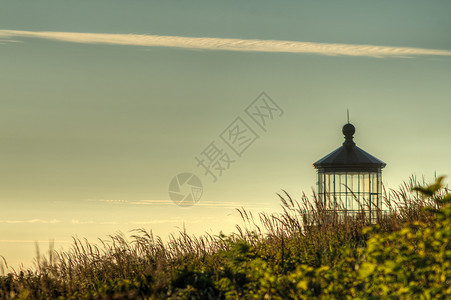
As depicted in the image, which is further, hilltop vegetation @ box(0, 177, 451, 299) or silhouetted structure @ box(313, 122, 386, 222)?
silhouetted structure @ box(313, 122, 386, 222)

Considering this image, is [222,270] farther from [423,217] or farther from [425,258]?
[423,217]

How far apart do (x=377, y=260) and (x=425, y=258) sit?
680 mm

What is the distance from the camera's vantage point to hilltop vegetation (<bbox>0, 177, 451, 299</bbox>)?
5.96m

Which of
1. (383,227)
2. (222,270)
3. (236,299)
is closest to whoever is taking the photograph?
(236,299)

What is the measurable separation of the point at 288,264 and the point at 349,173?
7079 millimetres

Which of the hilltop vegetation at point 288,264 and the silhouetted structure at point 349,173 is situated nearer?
the hilltop vegetation at point 288,264

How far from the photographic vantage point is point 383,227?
9.84 m

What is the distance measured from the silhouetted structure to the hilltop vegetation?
149 inches

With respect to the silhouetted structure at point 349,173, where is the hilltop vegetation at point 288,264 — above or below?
below

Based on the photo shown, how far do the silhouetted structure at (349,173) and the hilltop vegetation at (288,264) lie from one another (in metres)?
3.79

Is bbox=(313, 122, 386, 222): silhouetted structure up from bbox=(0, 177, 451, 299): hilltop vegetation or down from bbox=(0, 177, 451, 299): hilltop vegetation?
up

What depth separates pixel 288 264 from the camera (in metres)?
8.38

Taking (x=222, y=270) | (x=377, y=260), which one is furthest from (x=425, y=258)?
(x=222, y=270)

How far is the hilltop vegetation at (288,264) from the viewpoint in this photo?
235 inches
